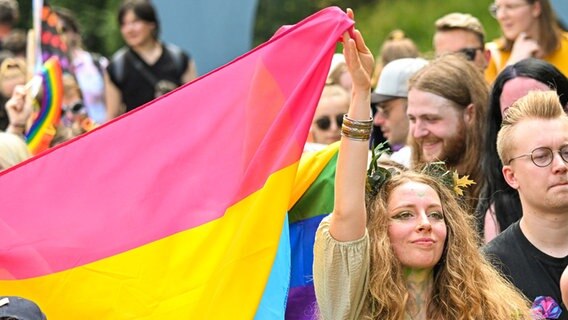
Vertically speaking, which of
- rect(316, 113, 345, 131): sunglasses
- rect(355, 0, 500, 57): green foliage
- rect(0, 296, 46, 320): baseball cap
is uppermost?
rect(355, 0, 500, 57): green foliage

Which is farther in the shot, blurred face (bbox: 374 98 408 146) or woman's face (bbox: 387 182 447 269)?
blurred face (bbox: 374 98 408 146)

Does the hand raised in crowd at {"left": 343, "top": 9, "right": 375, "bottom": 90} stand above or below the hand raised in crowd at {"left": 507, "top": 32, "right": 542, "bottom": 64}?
below

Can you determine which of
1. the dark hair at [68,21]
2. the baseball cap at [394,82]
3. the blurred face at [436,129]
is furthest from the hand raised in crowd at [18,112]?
the dark hair at [68,21]

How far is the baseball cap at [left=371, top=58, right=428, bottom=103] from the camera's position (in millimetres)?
7234

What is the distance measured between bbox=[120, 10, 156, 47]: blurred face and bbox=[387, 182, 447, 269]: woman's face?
538 cm

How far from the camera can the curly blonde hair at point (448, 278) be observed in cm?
472

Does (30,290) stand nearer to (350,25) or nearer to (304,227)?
(304,227)

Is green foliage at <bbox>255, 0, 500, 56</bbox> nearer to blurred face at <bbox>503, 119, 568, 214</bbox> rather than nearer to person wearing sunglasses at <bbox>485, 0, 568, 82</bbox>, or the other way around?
person wearing sunglasses at <bbox>485, 0, 568, 82</bbox>

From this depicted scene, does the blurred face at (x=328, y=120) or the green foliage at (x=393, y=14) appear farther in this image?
the green foliage at (x=393, y=14)

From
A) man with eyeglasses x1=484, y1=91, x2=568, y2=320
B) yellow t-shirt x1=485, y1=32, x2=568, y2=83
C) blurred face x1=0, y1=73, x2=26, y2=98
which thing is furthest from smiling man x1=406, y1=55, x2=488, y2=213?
blurred face x1=0, y1=73, x2=26, y2=98

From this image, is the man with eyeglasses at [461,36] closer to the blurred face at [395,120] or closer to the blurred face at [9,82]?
the blurred face at [395,120]

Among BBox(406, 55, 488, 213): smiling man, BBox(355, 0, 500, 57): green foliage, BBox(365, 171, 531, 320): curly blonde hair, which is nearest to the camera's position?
BBox(365, 171, 531, 320): curly blonde hair

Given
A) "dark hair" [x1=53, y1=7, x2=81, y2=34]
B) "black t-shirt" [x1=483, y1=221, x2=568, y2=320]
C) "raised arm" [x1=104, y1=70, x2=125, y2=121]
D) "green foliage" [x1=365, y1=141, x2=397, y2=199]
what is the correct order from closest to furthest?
"green foliage" [x1=365, y1=141, x2=397, y2=199]
"black t-shirt" [x1=483, y1=221, x2=568, y2=320]
"raised arm" [x1=104, y1=70, x2=125, y2=121]
"dark hair" [x1=53, y1=7, x2=81, y2=34]

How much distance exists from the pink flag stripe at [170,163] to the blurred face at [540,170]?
826mm
